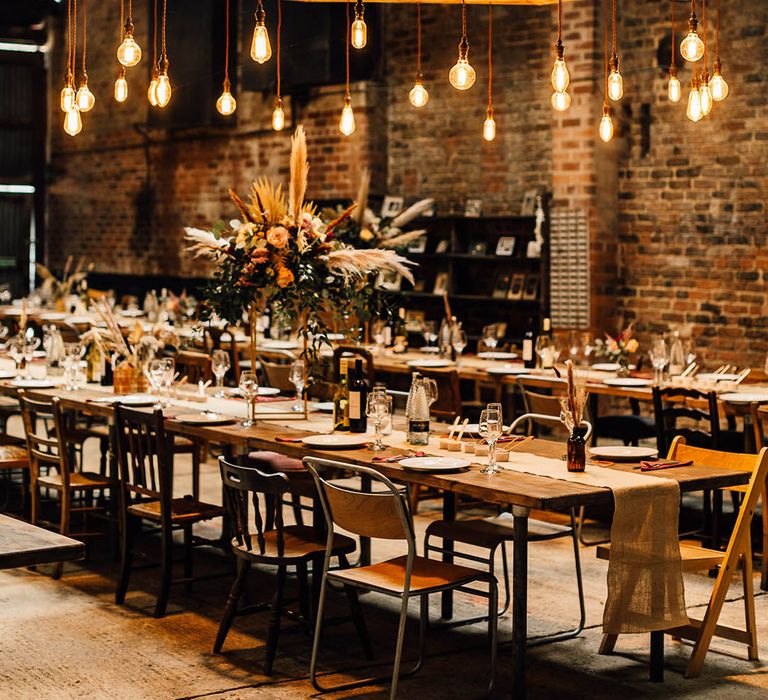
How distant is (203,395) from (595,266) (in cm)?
490

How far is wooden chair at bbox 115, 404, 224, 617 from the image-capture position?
543cm

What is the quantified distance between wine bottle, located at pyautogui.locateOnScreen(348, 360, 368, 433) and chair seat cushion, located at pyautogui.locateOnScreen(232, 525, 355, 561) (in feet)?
1.98

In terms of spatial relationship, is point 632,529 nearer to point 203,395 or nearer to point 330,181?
point 203,395

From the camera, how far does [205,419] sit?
586 cm

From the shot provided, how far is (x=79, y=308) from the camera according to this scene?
12672mm

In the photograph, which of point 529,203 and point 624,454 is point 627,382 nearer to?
point 624,454

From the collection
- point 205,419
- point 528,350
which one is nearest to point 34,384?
point 205,419

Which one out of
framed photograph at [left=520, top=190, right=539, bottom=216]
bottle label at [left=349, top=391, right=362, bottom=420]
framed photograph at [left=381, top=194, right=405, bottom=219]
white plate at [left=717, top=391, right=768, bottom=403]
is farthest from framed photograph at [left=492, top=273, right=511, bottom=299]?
bottle label at [left=349, top=391, right=362, bottom=420]

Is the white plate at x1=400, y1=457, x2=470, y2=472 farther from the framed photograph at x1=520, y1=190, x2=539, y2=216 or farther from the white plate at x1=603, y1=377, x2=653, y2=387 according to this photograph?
the framed photograph at x1=520, y1=190, x2=539, y2=216

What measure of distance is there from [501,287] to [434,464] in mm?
6828

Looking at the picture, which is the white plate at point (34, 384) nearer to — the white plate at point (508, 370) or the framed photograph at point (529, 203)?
the white plate at point (508, 370)

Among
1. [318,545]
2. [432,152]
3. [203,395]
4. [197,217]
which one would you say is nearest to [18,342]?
[203,395]

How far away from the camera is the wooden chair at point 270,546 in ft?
15.0

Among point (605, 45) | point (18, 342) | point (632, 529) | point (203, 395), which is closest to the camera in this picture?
point (632, 529)
